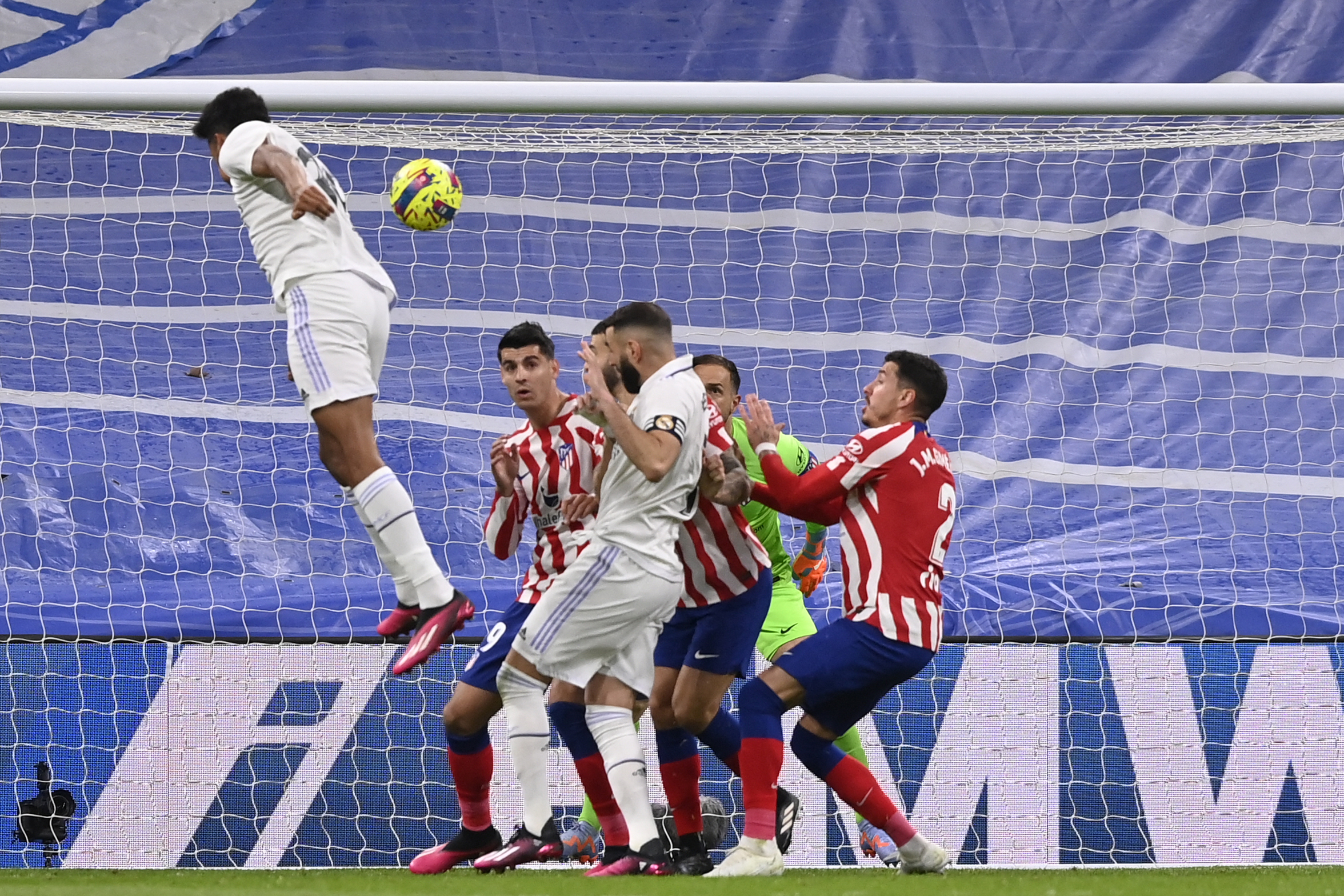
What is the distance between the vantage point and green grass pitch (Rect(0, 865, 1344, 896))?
4500mm

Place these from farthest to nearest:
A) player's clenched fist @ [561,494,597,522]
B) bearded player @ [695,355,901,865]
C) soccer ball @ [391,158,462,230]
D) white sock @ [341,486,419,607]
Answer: bearded player @ [695,355,901,865] < player's clenched fist @ [561,494,597,522] < soccer ball @ [391,158,462,230] < white sock @ [341,486,419,607]

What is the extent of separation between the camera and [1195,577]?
28.2 ft

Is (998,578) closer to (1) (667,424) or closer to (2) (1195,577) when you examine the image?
(2) (1195,577)

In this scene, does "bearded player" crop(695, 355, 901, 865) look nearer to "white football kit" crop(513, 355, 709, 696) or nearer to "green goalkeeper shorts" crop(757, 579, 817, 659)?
"green goalkeeper shorts" crop(757, 579, 817, 659)

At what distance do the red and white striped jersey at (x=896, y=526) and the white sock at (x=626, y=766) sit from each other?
0.89 meters

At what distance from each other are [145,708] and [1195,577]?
18.7 feet

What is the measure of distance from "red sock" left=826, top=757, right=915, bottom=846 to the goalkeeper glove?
1587 millimetres

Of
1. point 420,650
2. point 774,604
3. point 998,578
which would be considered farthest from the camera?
point 998,578

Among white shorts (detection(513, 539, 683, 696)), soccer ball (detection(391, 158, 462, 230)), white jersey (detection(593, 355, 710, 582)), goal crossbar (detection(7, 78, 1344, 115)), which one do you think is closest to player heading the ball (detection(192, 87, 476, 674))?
soccer ball (detection(391, 158, 462, 230))

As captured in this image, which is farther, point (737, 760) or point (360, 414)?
point (737, 760)

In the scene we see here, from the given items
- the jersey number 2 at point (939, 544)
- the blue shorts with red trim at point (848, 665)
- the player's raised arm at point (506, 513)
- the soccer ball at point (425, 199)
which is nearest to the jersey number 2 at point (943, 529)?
the jersey number 2 at point (939, 544)

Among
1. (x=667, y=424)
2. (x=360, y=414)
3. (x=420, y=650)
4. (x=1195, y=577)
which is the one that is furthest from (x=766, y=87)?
(x=1195, y=577)

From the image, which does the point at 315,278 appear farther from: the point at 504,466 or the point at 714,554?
the point at 714,554

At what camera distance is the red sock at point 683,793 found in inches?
233
